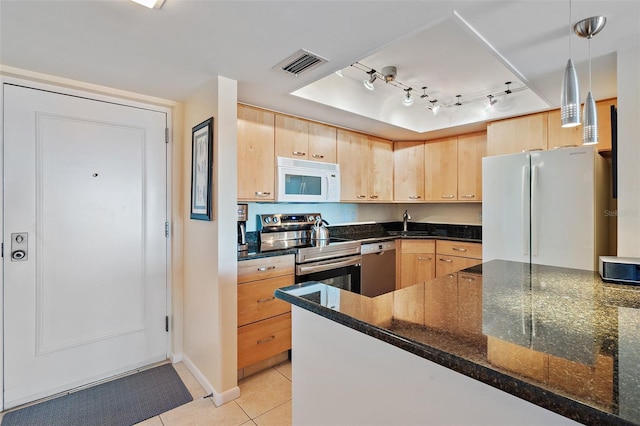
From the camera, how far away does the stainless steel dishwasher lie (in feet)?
10.7

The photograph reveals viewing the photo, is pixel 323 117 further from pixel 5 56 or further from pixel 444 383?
pixel 444 383

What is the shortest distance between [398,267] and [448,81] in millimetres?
2022

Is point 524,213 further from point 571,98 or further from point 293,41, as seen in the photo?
point 293,41

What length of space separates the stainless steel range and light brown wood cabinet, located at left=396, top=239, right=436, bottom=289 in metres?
0.78

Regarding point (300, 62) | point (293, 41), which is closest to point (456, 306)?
point (293, 41)

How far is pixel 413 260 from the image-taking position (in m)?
3.70

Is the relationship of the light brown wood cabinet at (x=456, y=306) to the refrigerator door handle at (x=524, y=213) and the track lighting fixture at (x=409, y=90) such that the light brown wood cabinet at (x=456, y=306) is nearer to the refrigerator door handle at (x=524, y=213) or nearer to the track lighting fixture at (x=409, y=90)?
the refrigerator door handle at (x=524, y=213)

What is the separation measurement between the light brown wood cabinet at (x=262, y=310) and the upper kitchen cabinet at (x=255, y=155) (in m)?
0.58

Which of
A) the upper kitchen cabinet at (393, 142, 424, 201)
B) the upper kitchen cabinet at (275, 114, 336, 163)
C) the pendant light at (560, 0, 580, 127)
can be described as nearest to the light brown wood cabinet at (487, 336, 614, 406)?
the pendant light at (560, 0, 580, 127)

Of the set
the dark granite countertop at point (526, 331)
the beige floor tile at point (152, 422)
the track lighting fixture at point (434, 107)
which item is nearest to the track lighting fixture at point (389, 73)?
the track lighting fixture at point (434, 107)

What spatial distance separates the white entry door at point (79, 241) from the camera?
2031mm

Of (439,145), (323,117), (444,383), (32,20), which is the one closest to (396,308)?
(444,383)

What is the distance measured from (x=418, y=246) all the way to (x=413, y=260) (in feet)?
0.56

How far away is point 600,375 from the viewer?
617 millimetres
